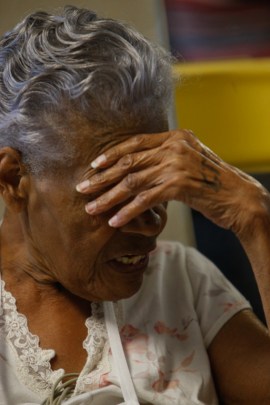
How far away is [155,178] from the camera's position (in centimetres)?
144

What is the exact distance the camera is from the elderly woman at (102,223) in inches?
57.1

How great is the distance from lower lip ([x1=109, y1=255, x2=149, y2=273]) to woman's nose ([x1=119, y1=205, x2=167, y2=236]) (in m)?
0.10

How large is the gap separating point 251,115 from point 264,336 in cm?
86

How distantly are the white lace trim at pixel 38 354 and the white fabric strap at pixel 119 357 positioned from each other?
0.02m

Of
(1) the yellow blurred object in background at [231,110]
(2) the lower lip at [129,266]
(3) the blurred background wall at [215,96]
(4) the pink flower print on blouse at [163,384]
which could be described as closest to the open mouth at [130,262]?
(2) the lower lip at [129,266]

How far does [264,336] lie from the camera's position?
1.75 m

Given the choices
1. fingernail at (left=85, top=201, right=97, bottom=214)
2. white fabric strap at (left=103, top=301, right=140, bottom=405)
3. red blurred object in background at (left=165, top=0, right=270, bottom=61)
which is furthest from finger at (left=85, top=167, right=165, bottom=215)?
red blurred object in background at (left=165, top=0, right=270, bottom=61)

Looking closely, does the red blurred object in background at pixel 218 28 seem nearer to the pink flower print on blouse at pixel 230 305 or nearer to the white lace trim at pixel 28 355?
the pink flower print on blouse at pixel 230 305

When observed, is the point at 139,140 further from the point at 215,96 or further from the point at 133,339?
the point at 215,96

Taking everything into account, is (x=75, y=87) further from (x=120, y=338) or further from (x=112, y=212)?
(x=120, y=338)

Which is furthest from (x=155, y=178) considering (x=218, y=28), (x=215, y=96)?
(x=218, y=28)

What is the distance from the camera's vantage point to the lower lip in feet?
5.18

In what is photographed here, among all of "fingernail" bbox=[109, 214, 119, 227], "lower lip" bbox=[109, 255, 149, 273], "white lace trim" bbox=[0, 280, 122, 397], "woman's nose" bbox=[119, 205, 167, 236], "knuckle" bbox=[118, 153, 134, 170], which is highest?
"knuckle" bbox=[118, 153, 134, 170]

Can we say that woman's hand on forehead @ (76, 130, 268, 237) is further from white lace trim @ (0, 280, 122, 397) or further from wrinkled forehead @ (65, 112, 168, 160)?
white lace trim @ (0, 280, 122, 397)
